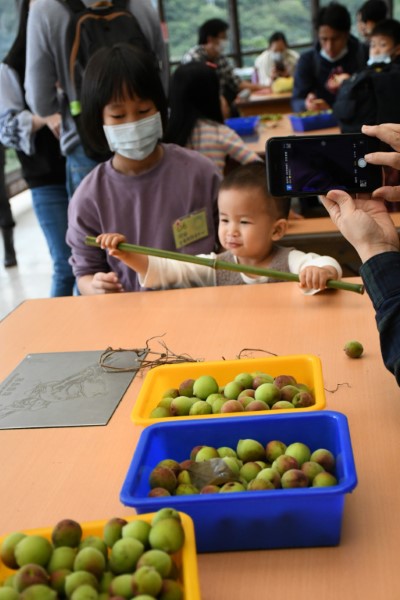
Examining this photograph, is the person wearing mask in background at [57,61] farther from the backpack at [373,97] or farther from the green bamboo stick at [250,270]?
the green bamboo stick at [250,270]

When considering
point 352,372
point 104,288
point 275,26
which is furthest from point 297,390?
point 275,26

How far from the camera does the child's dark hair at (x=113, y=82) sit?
1.99 m

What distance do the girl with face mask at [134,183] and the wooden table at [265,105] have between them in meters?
3.92

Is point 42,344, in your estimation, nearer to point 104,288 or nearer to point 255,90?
point 104,288

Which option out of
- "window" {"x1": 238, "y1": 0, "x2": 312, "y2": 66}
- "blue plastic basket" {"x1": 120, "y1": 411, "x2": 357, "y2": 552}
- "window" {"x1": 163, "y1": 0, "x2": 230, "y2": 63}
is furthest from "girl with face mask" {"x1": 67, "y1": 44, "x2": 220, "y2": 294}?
"window" {"x1": 238, "y1": 0, "x2": 312, "y2": 66}

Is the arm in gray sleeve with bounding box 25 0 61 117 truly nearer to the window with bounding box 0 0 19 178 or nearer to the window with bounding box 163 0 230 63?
the window with bounding box 0 0 19 178

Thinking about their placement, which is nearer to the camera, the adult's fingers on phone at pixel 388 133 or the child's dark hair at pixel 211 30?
the adult's fingers on phone at pixel 388 133

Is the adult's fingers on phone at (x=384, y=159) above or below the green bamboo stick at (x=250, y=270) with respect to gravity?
above

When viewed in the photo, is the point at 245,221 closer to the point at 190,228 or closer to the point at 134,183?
the point at 190,228

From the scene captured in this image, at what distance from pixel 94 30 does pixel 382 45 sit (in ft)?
6.78

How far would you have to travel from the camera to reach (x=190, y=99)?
2883mm

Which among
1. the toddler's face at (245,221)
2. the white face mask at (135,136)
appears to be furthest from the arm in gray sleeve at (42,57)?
the toddler's face at (245,221)

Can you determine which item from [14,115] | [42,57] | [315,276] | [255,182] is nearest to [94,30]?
[42,57]

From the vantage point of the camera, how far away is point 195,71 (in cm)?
274
